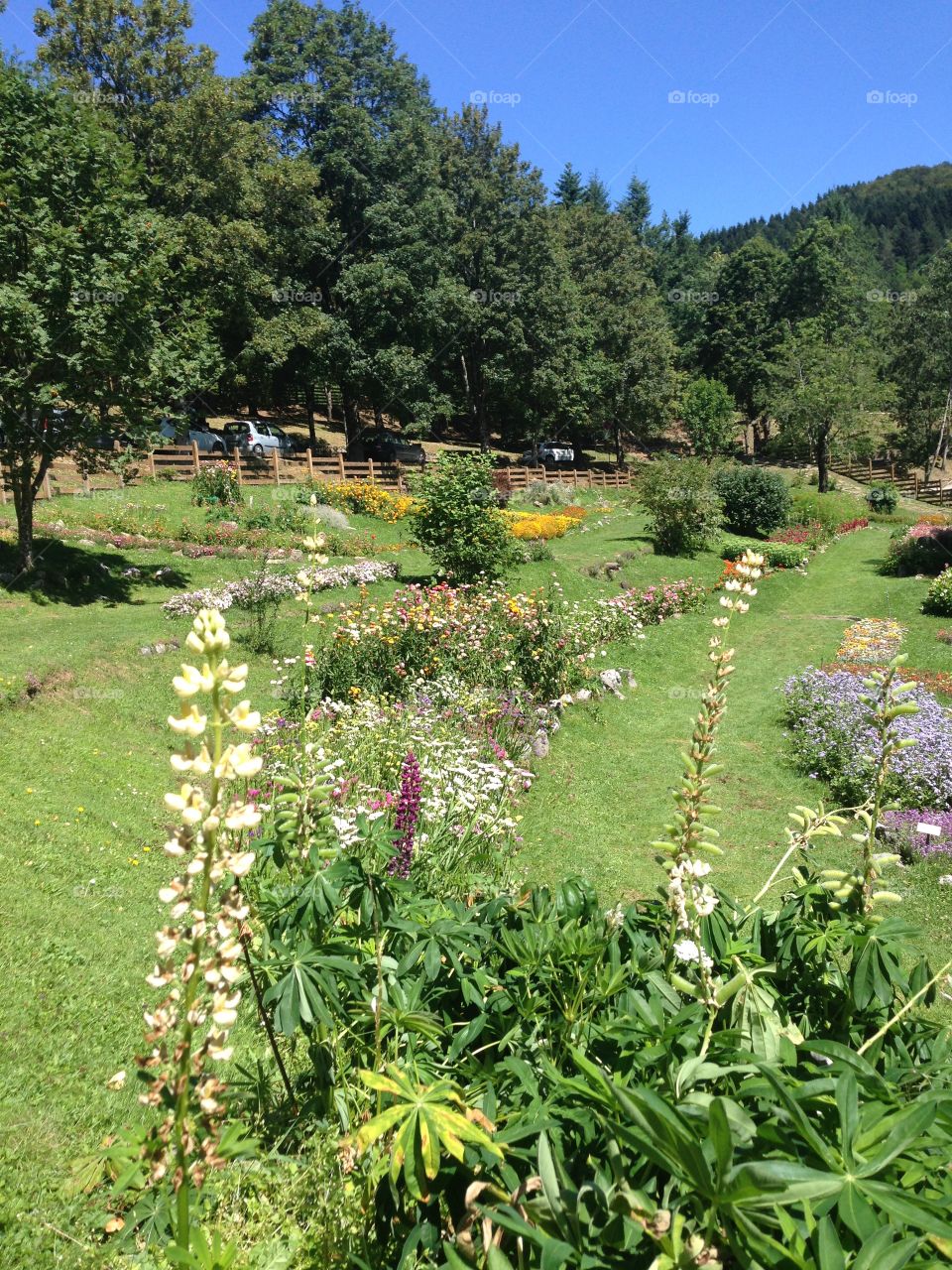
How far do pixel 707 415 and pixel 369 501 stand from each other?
3063cm

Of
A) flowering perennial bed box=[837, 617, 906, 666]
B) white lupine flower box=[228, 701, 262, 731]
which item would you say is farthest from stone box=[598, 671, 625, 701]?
white lupine flower box=[228, 701, 262, 731]

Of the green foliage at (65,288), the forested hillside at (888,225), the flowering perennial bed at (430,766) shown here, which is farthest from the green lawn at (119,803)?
the forested hillside at (888,225)

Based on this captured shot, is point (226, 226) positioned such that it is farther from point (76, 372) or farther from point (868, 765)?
point (868, 765)

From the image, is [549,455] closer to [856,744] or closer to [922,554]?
[922,554]

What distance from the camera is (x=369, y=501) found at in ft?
81.0

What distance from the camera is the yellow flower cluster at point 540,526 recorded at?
2328 centimetres

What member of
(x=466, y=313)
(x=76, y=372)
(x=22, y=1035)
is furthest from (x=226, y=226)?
(x=22, y=1035)

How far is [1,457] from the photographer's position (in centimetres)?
1377

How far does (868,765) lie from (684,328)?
6300 centimetres

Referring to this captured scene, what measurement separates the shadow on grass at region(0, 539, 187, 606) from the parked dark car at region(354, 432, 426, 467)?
1794 centimetres

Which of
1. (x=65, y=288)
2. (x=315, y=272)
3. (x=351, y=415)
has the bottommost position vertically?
(x=351, y=415)

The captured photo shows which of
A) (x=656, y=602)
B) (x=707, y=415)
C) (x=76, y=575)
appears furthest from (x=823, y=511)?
(x=76, y=575)

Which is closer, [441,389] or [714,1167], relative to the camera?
[714,1167]

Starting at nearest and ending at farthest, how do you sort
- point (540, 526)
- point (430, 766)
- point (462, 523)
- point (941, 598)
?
1. point (430, 766)
2. point (462, 523)
3. point (941, 598)
4. point (540, 526)
